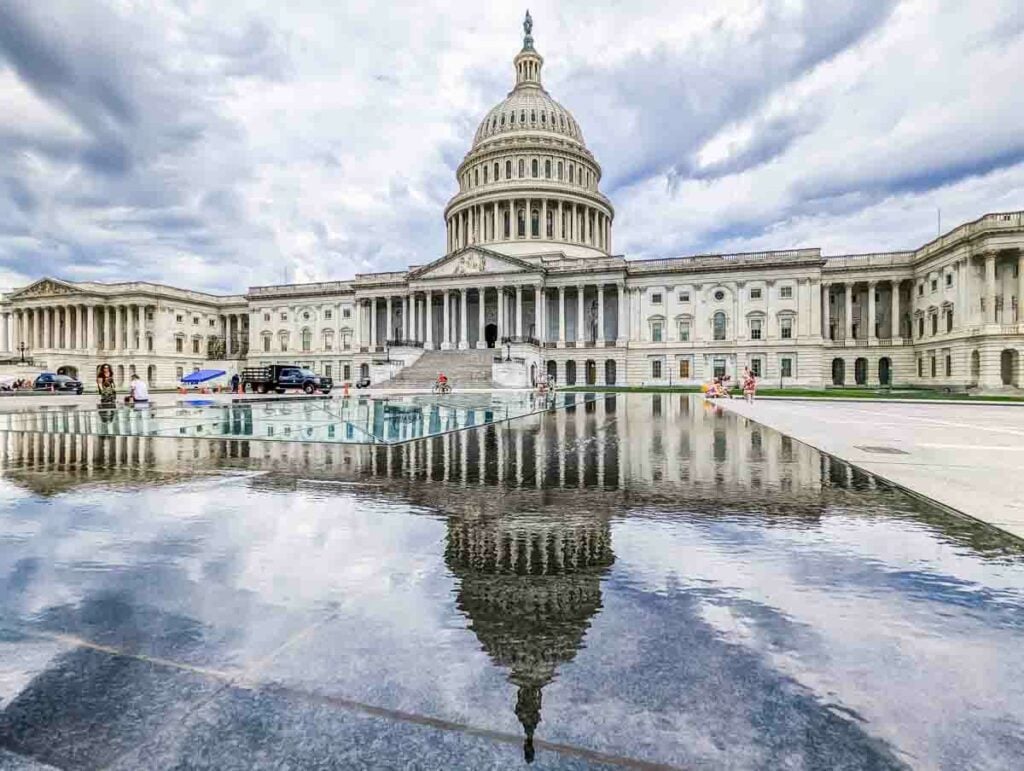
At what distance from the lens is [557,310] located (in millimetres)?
74750

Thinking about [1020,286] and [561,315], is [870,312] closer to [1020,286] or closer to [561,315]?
[1020,286]

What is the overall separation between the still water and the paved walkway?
0.81 metres

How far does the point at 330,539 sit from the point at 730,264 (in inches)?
2744

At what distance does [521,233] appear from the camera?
273 ft

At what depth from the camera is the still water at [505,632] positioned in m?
2.12

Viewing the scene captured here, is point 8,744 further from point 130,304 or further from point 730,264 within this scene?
point 130,304

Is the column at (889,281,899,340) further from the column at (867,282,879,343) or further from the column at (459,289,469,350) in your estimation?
the column at (459,289,469,350)

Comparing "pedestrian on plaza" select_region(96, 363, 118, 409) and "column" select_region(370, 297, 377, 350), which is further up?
"column" select_region(370, 297, 377, 350)

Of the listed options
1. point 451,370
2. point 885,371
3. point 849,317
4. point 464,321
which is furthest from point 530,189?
point 885,371

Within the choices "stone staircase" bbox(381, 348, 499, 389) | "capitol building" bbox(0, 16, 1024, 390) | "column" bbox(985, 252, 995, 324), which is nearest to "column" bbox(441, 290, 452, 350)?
"capitol building" bbox(0, 16, 1024, 390)

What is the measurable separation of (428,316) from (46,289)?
65.7 meters

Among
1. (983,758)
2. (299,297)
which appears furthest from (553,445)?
(299,297)

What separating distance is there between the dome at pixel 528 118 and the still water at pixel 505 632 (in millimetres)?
89940

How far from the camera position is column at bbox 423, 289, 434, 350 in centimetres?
7431
